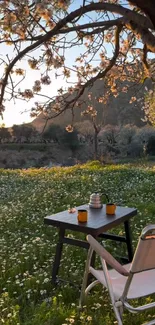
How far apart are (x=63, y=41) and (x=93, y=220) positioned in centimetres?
263

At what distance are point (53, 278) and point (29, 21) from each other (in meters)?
3.41

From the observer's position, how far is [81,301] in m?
3.80

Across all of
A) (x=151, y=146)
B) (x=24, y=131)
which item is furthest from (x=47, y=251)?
(x=24, y=131)

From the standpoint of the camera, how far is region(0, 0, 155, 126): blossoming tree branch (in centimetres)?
475

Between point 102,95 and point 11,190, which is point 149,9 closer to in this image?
point 102,95

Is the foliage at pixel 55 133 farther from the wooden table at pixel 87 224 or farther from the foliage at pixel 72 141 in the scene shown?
the wooden table at pixel 87 224

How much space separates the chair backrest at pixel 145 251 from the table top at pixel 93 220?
44.6 inches

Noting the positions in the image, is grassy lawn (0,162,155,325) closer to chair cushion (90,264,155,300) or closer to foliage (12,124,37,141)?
chair cushion (90,264,155,300)

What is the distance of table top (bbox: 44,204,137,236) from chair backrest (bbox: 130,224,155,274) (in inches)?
44.6

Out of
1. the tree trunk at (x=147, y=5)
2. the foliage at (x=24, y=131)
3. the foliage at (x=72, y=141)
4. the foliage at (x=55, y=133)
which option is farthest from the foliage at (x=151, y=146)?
the tree trunk at (x=147, y=5)

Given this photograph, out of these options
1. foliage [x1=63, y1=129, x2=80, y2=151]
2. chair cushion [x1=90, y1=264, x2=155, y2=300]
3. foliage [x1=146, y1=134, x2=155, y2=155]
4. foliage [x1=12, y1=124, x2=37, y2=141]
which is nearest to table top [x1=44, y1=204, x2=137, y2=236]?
chair cushion [x1=90, y1=264, x2=155, y2=300]

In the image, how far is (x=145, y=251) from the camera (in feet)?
9.21

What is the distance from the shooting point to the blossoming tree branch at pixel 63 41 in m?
4.75

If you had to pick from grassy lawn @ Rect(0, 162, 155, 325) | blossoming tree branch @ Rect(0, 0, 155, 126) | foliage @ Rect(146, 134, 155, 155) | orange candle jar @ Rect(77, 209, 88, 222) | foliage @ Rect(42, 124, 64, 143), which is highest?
foliage @ Rect(42, 124, 64, 143)
